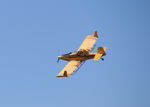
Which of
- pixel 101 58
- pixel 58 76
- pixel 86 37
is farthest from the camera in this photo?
pixel 86 37

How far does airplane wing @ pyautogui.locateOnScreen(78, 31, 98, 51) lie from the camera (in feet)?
338

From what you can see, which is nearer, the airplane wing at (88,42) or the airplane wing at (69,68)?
the airplane wing at (69,68)

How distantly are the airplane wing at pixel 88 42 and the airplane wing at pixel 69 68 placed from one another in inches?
221

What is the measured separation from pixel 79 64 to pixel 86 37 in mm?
12751

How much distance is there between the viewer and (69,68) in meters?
95.2

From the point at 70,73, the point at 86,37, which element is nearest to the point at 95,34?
the point at 86,37

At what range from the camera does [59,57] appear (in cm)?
10225

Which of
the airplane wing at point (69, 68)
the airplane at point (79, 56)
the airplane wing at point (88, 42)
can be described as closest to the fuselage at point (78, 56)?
the airplane at point (79, 56)

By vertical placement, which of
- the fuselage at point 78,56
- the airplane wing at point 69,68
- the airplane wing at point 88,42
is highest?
A: the airplane wing at point 88,42

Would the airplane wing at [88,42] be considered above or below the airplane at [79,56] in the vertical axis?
above

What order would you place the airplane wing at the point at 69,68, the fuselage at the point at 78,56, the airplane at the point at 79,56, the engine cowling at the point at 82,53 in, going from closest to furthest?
1. the airplane wing at the point at 69,68
2. the airplane at the point at 79,56
3. the fuselage at the point at 78,56
4. the engine cowling at the point at 82,53

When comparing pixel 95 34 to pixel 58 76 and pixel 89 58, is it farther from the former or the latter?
pixel 58 76

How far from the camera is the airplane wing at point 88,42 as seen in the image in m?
103

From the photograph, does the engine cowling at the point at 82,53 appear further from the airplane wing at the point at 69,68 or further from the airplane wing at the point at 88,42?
the airplane wing at the point at 88,42
